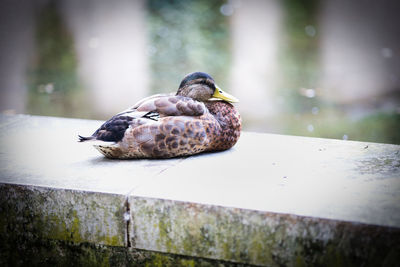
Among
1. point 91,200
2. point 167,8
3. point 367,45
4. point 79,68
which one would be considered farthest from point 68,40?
point 91,200

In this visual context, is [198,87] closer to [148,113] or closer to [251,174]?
[148,113]

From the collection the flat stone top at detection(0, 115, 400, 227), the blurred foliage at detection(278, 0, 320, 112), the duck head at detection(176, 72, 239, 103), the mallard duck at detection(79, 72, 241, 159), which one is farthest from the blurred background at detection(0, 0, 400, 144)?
the mallard duck at detection(79, 72, 241, 159)

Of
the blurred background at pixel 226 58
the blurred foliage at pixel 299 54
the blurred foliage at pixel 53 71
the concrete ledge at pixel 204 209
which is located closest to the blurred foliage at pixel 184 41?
the blurred background at pixel 226 58

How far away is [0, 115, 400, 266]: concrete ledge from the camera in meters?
2.23

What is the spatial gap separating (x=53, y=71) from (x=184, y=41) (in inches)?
77.9

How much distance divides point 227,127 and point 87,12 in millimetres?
6568

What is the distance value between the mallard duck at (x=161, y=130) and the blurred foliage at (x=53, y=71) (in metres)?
3.04

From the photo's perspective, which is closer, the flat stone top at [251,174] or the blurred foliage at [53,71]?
the flat stone top at [251,174]

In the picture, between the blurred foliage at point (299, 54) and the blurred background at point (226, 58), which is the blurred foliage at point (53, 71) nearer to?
the blurred background at point (226, 58)

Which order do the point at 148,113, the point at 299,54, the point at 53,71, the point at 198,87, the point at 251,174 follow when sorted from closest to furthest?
the point at 251,174, the point at 148,113, the point at 198,87, the point at 53,71, the point at 299,54

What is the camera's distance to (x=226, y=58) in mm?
7238

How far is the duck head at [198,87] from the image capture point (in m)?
3.12

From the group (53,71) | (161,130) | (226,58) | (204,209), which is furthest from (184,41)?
(204,209)

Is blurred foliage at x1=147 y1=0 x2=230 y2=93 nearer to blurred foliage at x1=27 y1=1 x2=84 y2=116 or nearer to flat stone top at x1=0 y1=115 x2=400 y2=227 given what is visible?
blurred foliage at x1=27 y1=1 x2=84 y2=116
